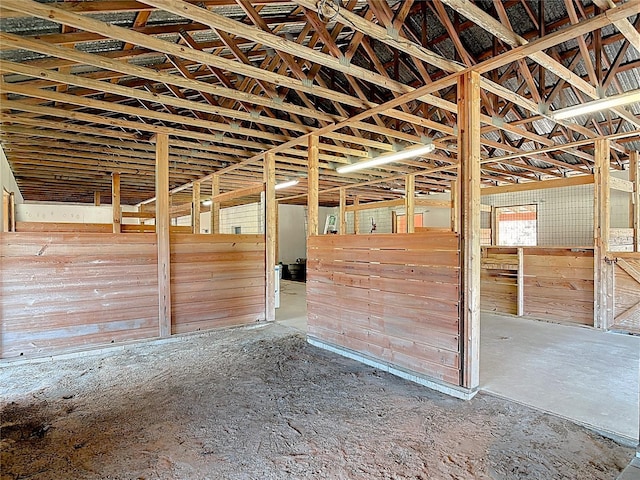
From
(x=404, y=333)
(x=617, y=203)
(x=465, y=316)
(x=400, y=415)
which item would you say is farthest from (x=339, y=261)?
(x=617, y=203)

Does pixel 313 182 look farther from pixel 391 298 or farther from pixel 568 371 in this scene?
pixel 568 371

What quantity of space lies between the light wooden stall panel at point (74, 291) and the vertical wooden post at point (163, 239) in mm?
74

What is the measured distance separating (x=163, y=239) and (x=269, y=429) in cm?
304

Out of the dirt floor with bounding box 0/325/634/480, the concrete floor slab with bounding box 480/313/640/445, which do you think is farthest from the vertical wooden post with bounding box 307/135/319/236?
the concrete floor slab with bounding box 480/313/640/445

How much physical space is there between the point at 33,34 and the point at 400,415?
4.09m

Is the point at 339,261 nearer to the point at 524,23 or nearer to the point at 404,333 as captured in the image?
the point at 404,333

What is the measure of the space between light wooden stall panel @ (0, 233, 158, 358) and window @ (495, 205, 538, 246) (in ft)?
27.9

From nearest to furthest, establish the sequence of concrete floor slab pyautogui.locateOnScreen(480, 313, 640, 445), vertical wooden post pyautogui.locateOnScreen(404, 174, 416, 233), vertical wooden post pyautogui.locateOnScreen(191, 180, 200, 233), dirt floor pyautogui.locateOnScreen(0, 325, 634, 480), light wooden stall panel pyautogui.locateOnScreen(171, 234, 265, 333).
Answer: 1. dirt floor pyautogui.locateOnScreen(0, 325, 634, 480)
2. concrete floor slab pyautogui.locateOnScreen(480, 313, 640, 445)
3. light wooden stall panel pyautogui.locateOnScreen(171, 234, 265, 333)
4. vertical wooden post pyautogui.locateOnScreen(404, 174, 416, 233)
5. vertical wooden post pyautogui.locateOnScreen(191, 180, 200, 233)

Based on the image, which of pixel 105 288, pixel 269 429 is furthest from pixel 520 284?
pixel 105 288

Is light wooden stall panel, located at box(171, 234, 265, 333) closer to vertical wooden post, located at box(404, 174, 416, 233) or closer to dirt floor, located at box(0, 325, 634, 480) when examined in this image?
dirt floor, located at box(0, 325, 634, 480)

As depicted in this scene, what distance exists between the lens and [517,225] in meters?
9.83

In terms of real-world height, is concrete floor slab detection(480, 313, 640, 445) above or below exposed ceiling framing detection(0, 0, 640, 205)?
below

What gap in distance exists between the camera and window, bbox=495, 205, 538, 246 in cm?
951

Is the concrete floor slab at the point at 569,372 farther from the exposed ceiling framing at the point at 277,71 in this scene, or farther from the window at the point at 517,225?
the window at the point at 517,225
